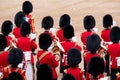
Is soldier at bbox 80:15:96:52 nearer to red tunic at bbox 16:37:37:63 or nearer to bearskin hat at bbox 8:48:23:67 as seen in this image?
red tunic at bbox 16:37:37:63

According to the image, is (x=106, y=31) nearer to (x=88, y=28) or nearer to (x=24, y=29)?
(x=88, y=28)

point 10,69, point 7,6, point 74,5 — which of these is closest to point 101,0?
point 74,5

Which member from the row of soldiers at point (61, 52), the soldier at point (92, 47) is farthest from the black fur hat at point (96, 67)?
the soldier at point (92, 47)

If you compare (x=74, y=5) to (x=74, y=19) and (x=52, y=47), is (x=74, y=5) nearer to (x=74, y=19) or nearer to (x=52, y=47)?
(x=74, y=19)

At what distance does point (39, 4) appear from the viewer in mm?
16438

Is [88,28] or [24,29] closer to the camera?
[24,29]

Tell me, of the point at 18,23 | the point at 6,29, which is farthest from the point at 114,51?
the point at 18,23

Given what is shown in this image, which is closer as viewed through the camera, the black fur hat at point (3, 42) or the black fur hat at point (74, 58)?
the black fur hat at point (74, 58)

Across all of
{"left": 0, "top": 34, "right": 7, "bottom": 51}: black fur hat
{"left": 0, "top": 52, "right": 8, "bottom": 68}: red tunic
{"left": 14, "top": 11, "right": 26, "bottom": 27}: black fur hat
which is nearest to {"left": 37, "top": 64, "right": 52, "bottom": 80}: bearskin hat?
{"left": 0, "top": 52, "right": 8, "bottom": 68}: red tunic

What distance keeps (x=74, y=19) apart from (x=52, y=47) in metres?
6.61

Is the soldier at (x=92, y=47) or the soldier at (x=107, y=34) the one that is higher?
the soldier at (x=107, y=34)

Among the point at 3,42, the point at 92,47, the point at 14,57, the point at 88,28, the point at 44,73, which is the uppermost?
the point at 88,28

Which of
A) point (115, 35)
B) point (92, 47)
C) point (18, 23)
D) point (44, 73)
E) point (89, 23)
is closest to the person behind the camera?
point (44, 73)

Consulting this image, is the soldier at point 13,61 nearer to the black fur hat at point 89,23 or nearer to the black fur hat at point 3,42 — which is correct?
the black fur hat at point 3,42
